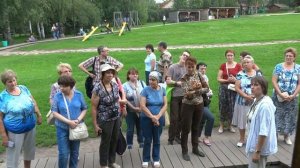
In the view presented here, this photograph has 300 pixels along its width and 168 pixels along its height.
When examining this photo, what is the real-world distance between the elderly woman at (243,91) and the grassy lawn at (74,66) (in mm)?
1642

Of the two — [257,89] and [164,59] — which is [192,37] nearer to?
[164,59]

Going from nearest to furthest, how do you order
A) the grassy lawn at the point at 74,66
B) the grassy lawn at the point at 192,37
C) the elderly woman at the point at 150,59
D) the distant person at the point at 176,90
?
the distant person at the point at 176,90
the elderly woman at the point at 150,59
the grassy lawn at the point at 74,66
the grassy lawn at the point at 192,37

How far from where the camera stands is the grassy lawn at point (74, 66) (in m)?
10.2

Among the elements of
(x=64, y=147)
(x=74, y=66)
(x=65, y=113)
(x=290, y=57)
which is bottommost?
(x=74, y=66)

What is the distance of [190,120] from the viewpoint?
6332mm

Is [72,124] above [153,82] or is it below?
below

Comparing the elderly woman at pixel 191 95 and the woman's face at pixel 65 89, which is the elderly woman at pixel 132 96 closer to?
the elderly woman at pixel 191 95

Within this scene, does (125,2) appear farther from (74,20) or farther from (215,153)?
(215,153)

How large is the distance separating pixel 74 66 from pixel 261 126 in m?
15.7

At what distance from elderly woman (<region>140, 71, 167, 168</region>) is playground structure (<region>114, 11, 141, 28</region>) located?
46666mm

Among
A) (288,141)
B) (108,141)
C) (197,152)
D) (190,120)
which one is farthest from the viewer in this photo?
(288,141)

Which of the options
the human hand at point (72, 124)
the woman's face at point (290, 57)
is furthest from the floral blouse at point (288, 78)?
the human hand at point (72, 124)

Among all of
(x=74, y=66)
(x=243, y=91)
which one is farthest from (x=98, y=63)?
(x=74, y=66)

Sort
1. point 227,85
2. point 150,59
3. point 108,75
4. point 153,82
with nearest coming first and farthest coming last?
point 108,75
point 153,82
point 227,85
point 150,59
